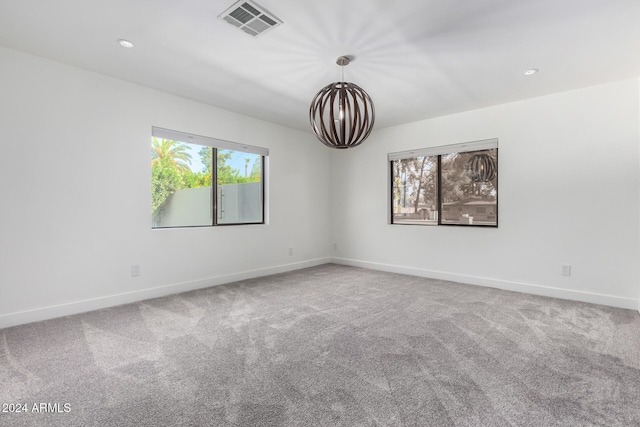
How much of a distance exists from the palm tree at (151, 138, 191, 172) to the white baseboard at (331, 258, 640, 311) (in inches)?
128

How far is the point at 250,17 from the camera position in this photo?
215cm

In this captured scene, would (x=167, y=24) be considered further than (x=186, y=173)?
No

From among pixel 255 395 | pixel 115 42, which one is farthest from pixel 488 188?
pixel 115 42

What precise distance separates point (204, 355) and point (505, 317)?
268 centimetres

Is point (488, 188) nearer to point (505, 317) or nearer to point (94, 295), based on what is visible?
point (505, 317)

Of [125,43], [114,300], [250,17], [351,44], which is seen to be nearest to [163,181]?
[114,300]

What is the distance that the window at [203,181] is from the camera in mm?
3684

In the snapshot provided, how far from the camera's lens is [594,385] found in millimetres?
1757

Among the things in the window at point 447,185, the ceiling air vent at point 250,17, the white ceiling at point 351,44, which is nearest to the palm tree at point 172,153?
the white ceiling at point 351,44

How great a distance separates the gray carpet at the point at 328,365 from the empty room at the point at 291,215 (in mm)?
18

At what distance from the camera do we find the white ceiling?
6.77 ft

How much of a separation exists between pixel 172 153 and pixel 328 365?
3181mm

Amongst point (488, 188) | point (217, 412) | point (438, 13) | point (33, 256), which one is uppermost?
point (438, 13)

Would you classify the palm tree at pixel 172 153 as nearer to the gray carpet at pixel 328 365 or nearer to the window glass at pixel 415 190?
the gray carpet at pixel 328 365
